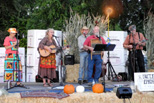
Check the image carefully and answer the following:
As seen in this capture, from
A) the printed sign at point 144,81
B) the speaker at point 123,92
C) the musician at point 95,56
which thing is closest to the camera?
the speaker at point 123,92

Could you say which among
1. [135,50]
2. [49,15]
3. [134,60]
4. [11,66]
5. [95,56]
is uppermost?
[49,15]

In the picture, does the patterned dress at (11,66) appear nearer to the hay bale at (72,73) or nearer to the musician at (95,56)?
the musician at (95,56)

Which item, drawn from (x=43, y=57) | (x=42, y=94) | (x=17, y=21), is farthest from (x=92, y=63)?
(x=17, y=21)

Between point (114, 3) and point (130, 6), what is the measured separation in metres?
1.87

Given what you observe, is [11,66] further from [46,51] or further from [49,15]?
[49,15]

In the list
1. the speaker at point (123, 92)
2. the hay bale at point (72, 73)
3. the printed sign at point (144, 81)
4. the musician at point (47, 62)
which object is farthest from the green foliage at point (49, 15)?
the speaker at point (123, 92)

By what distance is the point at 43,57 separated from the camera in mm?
6629

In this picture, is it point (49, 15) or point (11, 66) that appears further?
point (49, 15)

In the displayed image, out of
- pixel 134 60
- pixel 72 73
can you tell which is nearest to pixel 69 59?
pixel 72 73

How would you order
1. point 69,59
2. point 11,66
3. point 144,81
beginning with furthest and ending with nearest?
point 69,59 < point 11,66 < point 144,81

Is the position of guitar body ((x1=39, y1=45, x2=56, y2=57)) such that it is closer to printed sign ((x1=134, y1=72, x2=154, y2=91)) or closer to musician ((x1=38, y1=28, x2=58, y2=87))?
musician ((x1=38, y1=28, x2=58, y2=87))

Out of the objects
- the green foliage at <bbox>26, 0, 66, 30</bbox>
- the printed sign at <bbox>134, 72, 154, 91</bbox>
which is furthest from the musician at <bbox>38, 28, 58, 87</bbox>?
the green foliage at <bbox>26, 0, 66, 30</bbox>

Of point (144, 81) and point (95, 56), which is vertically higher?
point (95, 56)

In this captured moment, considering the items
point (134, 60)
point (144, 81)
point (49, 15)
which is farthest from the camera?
point (49, 15)
